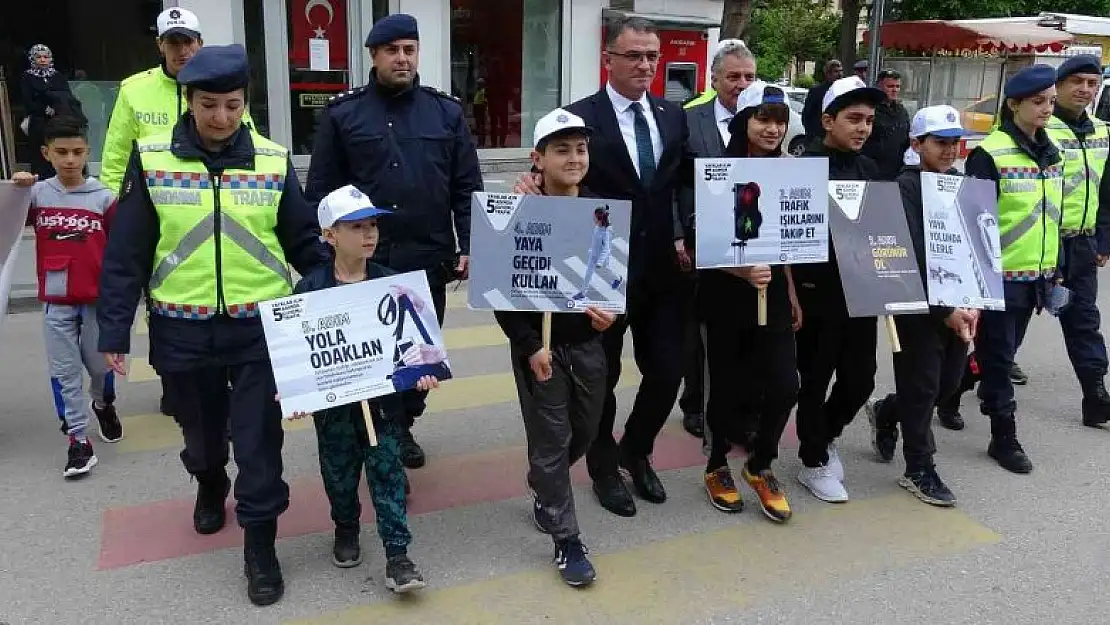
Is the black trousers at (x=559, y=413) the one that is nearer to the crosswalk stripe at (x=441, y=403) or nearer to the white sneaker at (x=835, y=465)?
the white sneaker at (x=835, y=465)

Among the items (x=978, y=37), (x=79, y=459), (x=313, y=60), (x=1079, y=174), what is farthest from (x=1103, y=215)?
(x=978, y=37)

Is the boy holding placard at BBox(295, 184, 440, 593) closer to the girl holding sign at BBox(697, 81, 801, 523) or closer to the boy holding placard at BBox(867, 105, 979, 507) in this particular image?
the girl holding sign at BBox(697, 81, 801, 523)

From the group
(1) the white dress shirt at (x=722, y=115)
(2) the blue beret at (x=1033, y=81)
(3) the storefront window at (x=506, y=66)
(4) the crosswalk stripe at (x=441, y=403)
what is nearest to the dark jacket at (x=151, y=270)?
(4) the crosswalk stripe at (x=441, y=403)

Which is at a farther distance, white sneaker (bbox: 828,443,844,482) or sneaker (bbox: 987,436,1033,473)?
sneaker (bbox: 987,436,1033,473)

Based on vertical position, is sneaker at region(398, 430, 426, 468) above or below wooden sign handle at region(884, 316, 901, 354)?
below

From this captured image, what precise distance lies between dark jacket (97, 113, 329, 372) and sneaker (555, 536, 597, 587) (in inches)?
54.1

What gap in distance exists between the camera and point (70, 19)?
16.2 meters

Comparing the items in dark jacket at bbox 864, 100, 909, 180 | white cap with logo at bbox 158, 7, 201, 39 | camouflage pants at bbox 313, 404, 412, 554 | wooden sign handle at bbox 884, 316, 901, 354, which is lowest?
camouflage pants at bbox 313, 404, 412, 554

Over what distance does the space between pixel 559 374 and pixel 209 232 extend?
141 cm

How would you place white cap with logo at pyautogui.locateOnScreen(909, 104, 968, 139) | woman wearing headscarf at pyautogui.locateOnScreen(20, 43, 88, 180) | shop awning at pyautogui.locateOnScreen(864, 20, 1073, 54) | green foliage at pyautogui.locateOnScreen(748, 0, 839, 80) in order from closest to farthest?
1. white cap with logo at pyautogui.locateOnScreen(909, 104, 968, 139)
2. woman wearing headscarf at pyautogui.locateOnScreen(20, 43, 88, 180)
3. shop awning at pyautogui.locateOnScreen(864, 20, 1073, 54)
4. green foliage at pyautogui.locateOnScreen(748, 0, 839, 80)

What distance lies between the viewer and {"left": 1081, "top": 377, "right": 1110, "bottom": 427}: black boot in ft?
17.9

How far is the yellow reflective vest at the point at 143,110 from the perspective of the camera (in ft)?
15.5

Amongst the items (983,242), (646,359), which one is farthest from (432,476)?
(983,242)

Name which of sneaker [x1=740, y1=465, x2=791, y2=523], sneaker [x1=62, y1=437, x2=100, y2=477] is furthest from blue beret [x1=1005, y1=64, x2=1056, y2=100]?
sneaker [x1=62, y1=437, x2=100, y2=477]
